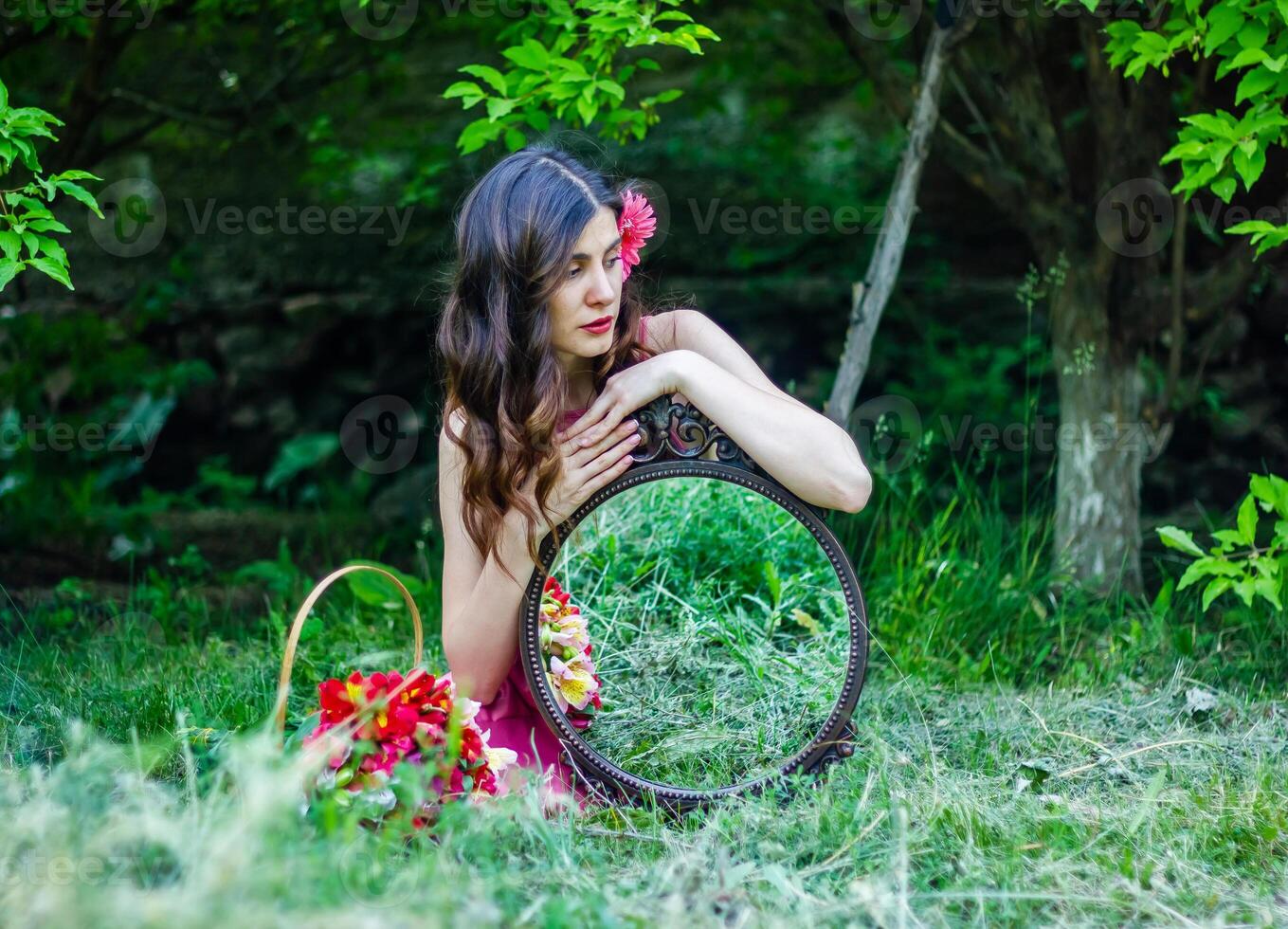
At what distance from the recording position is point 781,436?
7.62 feet

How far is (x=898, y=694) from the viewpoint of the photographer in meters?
2.92

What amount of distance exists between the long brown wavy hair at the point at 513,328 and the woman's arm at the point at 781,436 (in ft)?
0.97

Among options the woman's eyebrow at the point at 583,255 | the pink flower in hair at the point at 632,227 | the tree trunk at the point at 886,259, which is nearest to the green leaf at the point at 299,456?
the tree trunk at the point at 886,259

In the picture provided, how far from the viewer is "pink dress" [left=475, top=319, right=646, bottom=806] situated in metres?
2.49

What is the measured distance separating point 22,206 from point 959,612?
9.22ft

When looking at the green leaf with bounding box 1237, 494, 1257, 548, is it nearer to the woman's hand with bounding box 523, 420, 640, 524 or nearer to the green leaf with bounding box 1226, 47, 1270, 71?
the green leaf with bounding box 1226, 47, 1270, 71

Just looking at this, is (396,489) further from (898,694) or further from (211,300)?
(898,694)

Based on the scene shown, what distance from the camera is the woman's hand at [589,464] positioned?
2338mm

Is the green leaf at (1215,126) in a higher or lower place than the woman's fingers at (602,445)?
higher

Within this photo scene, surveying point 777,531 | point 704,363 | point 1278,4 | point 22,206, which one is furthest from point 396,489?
point 1278,4

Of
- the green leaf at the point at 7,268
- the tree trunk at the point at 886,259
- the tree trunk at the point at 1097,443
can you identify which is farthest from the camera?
the tree trunk at the point at 1097,443

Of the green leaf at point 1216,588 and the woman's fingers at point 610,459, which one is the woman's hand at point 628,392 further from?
the green leaf at point 1216,588

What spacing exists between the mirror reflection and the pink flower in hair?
0.50 m

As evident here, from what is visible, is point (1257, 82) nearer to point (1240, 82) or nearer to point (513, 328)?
point (1240, 82)
